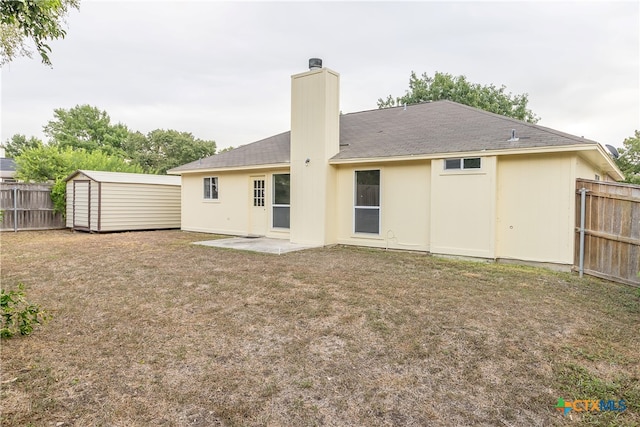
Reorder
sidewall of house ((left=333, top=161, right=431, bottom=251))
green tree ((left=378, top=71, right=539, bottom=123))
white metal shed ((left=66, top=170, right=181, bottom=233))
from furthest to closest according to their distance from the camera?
green tree ((left=378, top=71, right=539, bottom=123)) < white metal shed ((left=66, top=170, right=181, bottom=233)) < sidewall of house ((left=333, top=161, right=431, bottom=251))

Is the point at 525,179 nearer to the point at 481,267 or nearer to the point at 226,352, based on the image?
the point at 481,267

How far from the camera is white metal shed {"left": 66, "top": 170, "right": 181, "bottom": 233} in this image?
1291 centimetres

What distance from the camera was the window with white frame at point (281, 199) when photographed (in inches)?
429

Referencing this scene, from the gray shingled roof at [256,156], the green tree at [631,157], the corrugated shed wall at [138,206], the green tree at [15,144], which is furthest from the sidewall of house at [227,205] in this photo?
the green tree at [15,144]

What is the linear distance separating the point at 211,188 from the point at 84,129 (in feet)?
100

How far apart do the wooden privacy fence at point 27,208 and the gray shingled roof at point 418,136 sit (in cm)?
577

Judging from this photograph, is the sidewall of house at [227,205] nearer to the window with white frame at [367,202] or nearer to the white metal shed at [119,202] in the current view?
the white metal shed at [119,202]

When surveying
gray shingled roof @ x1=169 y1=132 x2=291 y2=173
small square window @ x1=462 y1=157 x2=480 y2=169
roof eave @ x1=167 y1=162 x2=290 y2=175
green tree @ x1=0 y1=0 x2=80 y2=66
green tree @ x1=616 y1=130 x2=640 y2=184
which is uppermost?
green tree @ x1=616 y1=130 x2=640 y2=184

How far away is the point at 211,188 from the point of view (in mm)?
13047

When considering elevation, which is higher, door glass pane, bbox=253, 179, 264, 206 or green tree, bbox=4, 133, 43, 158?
green tree, bbox=4, 133, 43, 158

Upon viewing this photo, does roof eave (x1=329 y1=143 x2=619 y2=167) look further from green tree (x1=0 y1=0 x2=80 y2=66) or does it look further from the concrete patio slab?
green tree (x1=0 y1=0 x2=80 y2=66)

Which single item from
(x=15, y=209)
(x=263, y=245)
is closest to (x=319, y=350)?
(x=263, y=245)

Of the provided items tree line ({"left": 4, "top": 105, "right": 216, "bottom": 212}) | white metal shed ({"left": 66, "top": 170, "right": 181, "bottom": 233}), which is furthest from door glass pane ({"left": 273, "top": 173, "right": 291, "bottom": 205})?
tree line ({"left": 4, "top": 105, "right": 216, "bottom": 212})

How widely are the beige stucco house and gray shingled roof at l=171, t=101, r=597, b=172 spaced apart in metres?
0.05
